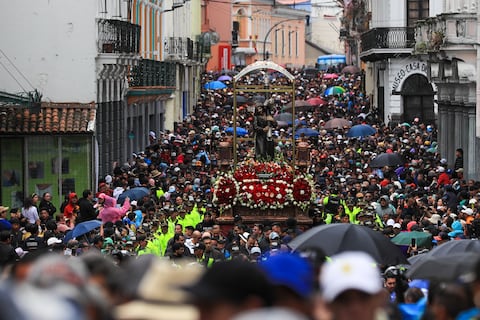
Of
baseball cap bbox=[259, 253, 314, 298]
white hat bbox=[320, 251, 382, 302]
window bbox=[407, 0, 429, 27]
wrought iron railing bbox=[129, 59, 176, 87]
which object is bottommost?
white hat bbox=[320, 251, 382, 302]

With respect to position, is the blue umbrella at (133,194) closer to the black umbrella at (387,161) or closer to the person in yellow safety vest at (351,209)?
the person in yellow safety vest at (351,209)

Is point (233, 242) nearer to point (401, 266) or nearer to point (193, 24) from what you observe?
point (401, 266)

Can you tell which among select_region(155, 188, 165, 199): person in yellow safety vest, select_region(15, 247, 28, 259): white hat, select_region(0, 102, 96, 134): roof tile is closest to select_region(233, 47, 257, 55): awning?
select_region(0, 102, 96, 134): roof tile

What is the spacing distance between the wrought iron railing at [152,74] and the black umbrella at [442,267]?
29.3 meters

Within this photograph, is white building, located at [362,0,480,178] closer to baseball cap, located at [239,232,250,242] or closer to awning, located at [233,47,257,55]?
baseball cap, located at [239,232,250,242]

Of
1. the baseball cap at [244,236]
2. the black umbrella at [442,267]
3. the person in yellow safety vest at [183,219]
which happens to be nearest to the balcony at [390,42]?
the person in yellow safety vest at [183,219]

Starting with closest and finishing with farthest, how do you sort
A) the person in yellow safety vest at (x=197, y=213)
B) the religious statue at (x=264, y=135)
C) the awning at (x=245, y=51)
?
the person in yellow safety vest at (x=197, y=213) < the religious statue at (x=264, y=135) < the awning at (x=245, y=51)

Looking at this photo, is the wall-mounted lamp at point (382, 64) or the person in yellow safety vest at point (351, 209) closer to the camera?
the person in yellow safety vest at point (351, 209)

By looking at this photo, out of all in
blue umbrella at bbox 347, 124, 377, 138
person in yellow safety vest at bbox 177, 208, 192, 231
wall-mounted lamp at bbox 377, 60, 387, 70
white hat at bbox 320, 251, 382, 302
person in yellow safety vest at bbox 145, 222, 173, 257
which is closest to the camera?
white hat at bbox 320, 251, 382, 302

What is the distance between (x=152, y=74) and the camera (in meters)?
47.6

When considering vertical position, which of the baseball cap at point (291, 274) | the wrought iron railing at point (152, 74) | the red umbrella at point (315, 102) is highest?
the wrought iron railing at point (152, 74)

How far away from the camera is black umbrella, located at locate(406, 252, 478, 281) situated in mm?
12078

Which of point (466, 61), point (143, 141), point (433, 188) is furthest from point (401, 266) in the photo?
point (143, 141)

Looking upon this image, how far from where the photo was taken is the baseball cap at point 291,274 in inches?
269
